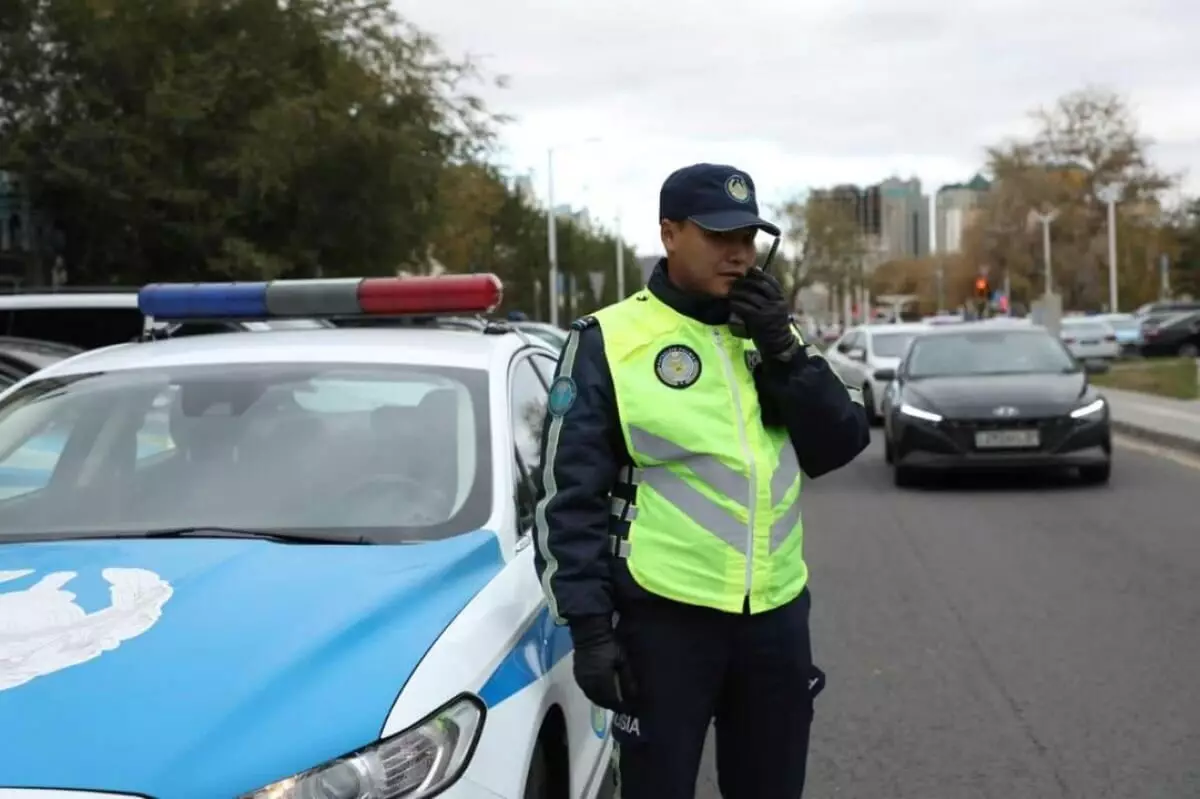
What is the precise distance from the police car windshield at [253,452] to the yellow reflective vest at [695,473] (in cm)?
70

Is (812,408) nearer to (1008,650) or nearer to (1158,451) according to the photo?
(1008,650)

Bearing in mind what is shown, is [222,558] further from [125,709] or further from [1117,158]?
[1117,158]

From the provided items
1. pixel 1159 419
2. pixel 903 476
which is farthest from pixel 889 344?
pixel 903 476

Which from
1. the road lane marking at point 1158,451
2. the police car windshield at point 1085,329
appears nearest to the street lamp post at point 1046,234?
the police car windshield at point 1085,329

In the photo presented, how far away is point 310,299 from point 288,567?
160 cm

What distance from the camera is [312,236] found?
22688 mm

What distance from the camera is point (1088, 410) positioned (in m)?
12.5

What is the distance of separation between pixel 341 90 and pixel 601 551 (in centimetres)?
1951

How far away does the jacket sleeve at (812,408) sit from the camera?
10.2 feet

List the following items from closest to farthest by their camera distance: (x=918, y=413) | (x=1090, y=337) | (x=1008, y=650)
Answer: (x=1008, y=650) → (x=918, y=413) → (x=1090, y=337)

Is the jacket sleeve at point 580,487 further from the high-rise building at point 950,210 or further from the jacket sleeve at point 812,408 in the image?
the high-rise building at point 950,210

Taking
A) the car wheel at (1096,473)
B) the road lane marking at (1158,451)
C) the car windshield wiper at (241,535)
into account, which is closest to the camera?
→ the car windshield wiper at (241,535)

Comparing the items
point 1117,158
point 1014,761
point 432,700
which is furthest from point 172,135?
point 1117,158

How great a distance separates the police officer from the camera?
3.05 metres
